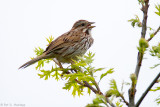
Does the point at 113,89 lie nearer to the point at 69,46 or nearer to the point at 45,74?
the point at 45,74

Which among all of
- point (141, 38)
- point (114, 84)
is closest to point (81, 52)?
point (114, 84)

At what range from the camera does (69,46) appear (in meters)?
4.48

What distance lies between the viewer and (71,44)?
4.54 m

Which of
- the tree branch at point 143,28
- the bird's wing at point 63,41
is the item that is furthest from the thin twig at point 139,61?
the bird's wing at point 63,41

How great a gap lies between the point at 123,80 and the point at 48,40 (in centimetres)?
246

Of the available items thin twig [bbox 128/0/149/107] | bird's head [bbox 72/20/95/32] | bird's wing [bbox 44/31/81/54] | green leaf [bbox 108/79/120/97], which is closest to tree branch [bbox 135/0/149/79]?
thin twig [bbox 128/0/149/107]

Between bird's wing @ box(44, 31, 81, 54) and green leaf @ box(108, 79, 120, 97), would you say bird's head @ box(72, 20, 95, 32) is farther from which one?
green leaf @ box(108, 79, 120, 97)

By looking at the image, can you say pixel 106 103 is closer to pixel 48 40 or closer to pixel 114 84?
pixel 114 84

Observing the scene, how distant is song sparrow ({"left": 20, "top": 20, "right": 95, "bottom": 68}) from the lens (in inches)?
167

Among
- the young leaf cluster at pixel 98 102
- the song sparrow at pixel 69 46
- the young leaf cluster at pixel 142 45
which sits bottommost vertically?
the young leaf cluster at pixel 98 102

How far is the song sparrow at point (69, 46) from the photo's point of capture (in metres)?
4.25

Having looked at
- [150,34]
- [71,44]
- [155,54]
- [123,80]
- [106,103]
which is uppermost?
[71,44]

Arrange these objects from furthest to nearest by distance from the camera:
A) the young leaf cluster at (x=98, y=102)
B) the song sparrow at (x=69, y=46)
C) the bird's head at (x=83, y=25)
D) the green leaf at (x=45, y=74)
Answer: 1. the bird's head at (x=83, y=25)
2. the song sparrow at (x=69, y=46)
3. the green leaf at (x=45, y=74)
4. the young leaf cluster at (x=98, y=102)

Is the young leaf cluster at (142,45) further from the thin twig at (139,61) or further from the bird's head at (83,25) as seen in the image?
the bird's head at (83,25)
